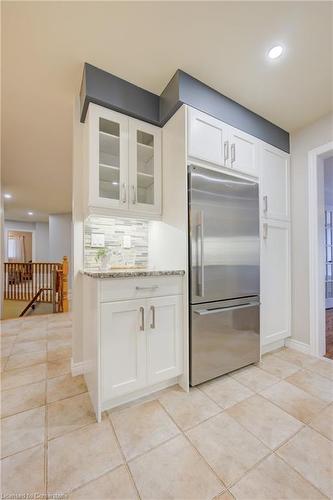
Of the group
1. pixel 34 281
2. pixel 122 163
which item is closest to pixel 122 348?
pixel 122 163

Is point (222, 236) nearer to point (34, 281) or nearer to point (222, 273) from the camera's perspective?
point (222, 273)

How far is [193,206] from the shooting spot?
1.62 meters

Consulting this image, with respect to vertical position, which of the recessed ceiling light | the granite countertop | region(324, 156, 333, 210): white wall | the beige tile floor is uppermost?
the recessed ceiling light

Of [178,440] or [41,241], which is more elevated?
[41,241]

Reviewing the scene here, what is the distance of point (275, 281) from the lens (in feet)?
7.50

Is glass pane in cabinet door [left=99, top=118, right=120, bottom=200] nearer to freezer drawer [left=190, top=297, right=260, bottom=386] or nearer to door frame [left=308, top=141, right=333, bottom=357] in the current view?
freezer drawer [left=190, top=297, right=260, bottom=386]

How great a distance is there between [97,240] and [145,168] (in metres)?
0.80

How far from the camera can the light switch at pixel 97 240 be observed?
77.0 inches

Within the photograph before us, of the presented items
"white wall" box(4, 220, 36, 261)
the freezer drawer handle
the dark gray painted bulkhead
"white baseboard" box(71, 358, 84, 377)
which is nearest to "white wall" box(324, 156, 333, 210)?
the dark gray painted bulkhead

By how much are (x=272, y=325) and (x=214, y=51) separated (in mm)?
2467

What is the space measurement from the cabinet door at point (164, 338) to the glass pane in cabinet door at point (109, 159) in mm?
962

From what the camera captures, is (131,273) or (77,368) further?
(77,368)

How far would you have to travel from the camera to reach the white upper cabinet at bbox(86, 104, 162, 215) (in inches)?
65.9

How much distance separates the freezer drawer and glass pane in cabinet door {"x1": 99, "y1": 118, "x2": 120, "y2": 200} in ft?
3.85
